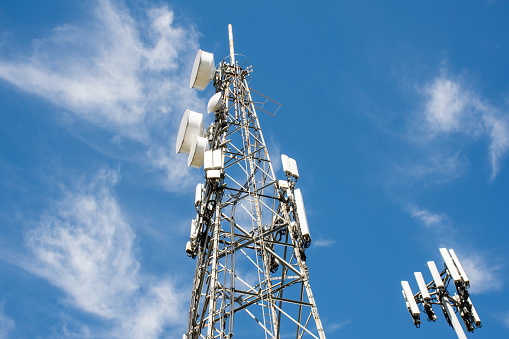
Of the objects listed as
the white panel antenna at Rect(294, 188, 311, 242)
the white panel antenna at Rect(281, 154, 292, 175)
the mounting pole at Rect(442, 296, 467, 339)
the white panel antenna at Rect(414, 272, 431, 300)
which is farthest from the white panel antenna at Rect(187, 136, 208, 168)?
the mounting pole at Rect(442, 296, 467, 339)

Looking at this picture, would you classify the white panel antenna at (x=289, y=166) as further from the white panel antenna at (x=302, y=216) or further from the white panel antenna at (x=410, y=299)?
the white panel antenna at (x=410, y=299)

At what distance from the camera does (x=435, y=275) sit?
19234 millimetres

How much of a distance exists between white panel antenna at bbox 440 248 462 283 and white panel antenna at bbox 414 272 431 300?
128cm

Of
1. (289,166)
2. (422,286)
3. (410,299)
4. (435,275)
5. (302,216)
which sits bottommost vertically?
(410,299)

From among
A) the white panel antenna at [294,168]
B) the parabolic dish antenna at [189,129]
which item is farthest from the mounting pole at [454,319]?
the parabolic dish antenna at [189,129]

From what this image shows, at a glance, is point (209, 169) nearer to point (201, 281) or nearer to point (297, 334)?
point (201, 281)

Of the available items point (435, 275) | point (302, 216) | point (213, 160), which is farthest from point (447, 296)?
point (213, 160)

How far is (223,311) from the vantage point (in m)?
14.8

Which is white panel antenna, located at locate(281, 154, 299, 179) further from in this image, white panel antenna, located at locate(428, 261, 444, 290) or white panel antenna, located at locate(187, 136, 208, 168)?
white panel antenna, located at locate(428, 261, 444, 290)

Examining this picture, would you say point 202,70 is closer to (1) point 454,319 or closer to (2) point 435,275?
(2) point 435,275

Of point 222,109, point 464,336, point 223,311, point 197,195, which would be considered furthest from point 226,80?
point 464,336

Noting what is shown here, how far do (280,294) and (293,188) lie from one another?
149 inches

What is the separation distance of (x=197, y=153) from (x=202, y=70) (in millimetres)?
4680

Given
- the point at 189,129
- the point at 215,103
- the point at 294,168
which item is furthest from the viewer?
the point at 215,103
